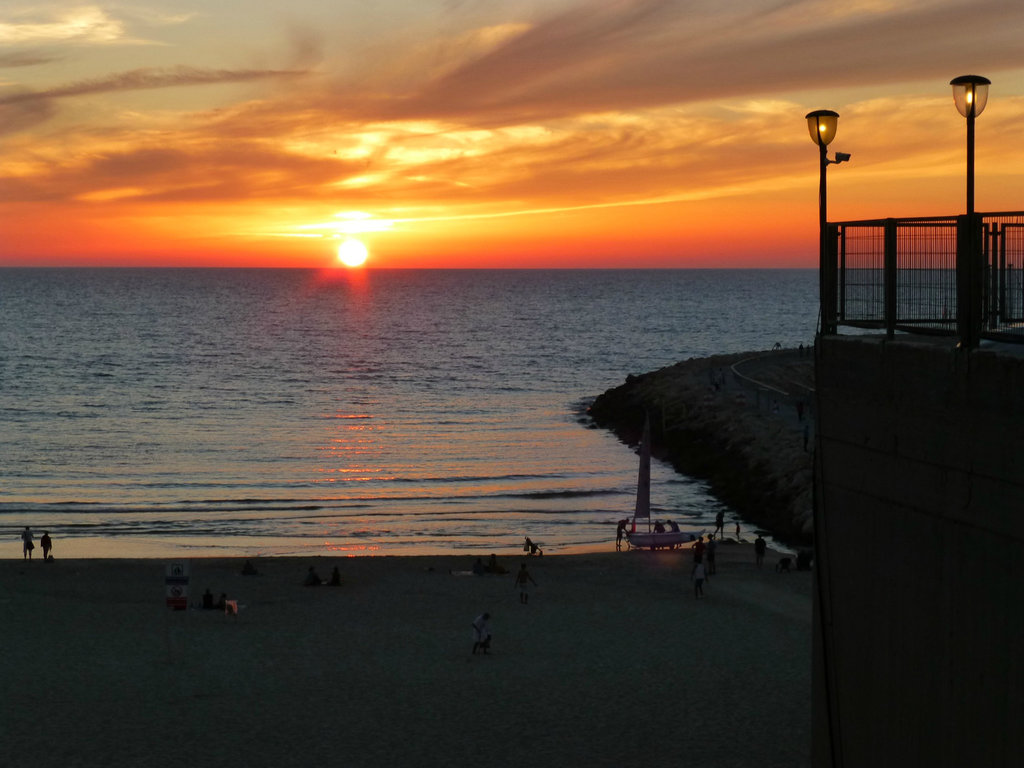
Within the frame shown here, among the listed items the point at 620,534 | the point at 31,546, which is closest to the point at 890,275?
the point at 620,534

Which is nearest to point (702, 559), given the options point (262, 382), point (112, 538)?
point (112, 538)

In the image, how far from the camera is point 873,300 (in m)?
9.41

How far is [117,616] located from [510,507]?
18.6 meters

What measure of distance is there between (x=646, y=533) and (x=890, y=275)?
1034 inches

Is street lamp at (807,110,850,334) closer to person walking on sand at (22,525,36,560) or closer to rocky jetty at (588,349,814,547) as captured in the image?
rocky jetty at (588,349,814,547)

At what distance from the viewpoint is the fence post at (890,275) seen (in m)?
8.77

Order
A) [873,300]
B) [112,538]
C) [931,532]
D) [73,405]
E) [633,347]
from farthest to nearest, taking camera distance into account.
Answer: [633,347]
[73,405]
[112,538]
[873,300]
[931,532]

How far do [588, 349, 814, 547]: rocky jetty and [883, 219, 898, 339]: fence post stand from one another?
1035 inches

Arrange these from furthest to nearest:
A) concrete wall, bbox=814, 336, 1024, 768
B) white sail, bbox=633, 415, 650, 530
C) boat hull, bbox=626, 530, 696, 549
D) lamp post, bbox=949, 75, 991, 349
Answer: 1. white sail, bbox=633, 415, 650, 530
2. boat hull, bbox=626, 530, 696, 549
3. lamp post, bbox=949, 75, 991, 349
4. concrete wall, bbox=814, 336, 1024, 768

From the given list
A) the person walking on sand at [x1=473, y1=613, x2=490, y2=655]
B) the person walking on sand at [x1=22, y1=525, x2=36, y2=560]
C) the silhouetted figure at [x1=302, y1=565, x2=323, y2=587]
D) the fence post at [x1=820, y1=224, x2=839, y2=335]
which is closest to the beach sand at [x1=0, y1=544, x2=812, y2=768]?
the person walking on sand at [x1=473, y1=613, x2=490, y2=655]

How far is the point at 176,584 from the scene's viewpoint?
20266 millimetres

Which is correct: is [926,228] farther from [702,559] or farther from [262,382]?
[262,382]

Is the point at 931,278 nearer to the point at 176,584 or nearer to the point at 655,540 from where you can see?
the point at 176,584

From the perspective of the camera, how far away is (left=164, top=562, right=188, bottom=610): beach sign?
20125mm
